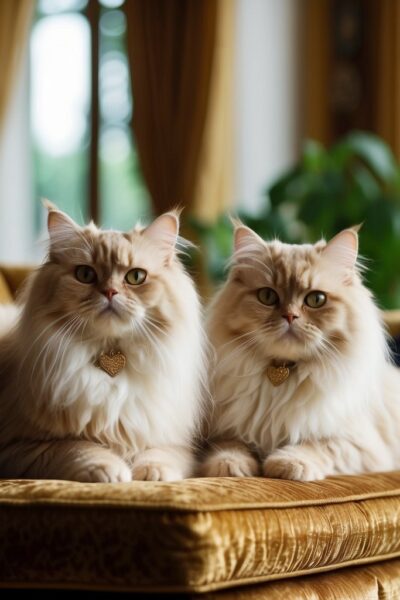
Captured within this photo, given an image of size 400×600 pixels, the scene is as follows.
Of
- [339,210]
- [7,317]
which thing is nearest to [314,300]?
[7,317]

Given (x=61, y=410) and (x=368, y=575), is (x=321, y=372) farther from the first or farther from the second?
(x=61, y=410)

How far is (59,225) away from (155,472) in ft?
1.75

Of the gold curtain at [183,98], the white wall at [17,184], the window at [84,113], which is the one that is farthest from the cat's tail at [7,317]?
the white wall at [17,184]

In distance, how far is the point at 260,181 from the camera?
489 cm

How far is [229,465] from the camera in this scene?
5.37ft

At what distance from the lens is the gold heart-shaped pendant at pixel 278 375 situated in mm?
1729

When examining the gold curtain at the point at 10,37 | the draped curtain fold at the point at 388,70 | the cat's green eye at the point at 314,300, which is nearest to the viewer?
the cat's green eye at the point at 314,300

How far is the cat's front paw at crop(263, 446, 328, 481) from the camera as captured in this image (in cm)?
162

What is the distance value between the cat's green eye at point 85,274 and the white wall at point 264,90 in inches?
128

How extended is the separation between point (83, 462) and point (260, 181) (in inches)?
141

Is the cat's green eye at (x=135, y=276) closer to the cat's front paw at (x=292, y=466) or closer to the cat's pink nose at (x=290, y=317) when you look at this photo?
the cat's pink nose at (x=290, y=317)

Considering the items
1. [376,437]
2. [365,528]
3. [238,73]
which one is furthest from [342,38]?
[365,528]

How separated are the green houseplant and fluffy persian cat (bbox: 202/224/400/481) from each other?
75.5 inches

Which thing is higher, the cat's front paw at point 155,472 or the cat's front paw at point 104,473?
the cat's front paw at point 104,473
